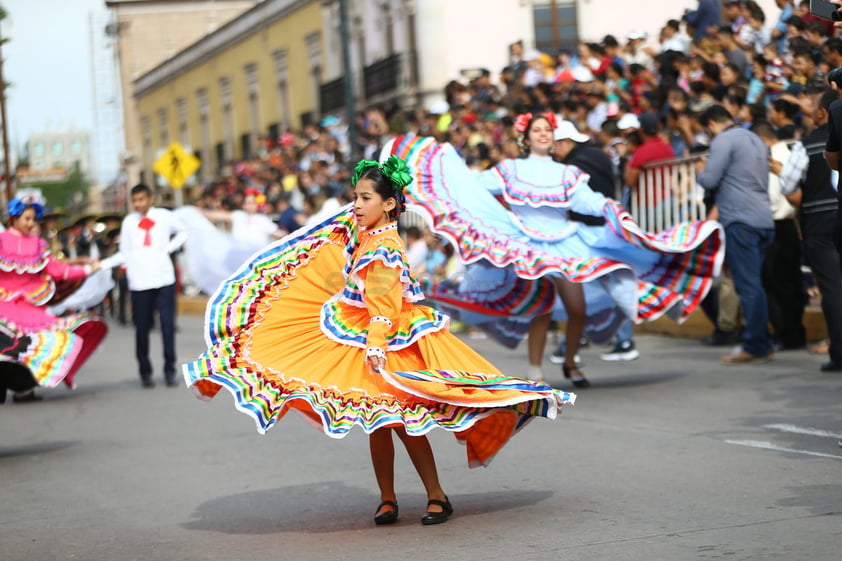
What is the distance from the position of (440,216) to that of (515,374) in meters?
2.35

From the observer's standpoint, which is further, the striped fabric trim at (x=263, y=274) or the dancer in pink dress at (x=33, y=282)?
the dancer in pink dress at (x=33, y=282)

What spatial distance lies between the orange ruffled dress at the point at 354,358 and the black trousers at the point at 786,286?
279 inches

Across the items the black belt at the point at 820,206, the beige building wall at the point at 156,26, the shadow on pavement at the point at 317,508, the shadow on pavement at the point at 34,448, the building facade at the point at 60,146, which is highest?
the building facade at the point at 60,146

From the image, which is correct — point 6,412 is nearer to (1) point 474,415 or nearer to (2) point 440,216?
(2) point 440,216

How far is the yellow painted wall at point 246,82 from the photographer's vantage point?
151 feet

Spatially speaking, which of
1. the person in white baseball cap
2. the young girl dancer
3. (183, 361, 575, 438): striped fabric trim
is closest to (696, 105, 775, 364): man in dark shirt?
the person in white baseball cap

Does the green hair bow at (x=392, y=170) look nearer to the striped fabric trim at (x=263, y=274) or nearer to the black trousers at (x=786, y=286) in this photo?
the striped fabric trim at (x=263, y=274)

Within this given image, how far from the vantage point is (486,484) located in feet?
25.4

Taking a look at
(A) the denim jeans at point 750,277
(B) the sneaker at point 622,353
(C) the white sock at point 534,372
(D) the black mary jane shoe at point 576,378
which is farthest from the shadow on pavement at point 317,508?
(B) the sneaker at point 622,353

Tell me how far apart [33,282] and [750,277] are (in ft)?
19.9

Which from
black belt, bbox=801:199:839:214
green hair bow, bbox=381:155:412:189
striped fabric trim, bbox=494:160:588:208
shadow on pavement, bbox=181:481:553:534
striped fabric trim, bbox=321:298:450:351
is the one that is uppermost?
striped fabric trim, bbox=494:160:588:208

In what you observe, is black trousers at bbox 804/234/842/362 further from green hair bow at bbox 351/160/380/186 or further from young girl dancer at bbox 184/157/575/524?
green hair bow at bbox 351/160/380/186

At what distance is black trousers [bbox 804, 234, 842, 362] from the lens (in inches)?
→ 458

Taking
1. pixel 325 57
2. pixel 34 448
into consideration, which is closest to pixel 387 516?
pixel 34 448
